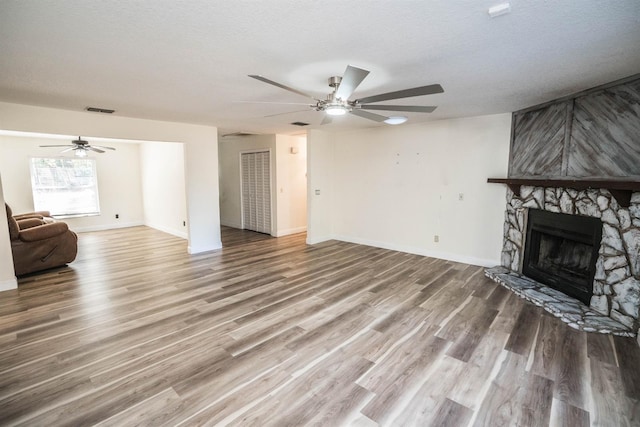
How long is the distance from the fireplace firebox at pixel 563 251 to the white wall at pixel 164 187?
241 inches

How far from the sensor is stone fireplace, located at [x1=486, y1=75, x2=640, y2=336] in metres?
2.82

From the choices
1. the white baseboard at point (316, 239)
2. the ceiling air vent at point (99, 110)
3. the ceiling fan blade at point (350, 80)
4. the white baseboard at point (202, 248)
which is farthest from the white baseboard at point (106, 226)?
the ceiling fan blade at point (350, 80)

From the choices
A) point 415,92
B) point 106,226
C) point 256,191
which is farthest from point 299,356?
point 106,226

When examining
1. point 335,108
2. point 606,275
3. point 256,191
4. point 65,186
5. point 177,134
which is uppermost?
point 177,134

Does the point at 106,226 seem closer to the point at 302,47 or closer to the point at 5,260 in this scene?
the point at 5,260

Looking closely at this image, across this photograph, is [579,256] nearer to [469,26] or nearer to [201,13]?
[469,26]

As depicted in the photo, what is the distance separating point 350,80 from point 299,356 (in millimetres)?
2144

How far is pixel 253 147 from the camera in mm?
7320

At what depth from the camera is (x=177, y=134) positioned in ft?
16.9

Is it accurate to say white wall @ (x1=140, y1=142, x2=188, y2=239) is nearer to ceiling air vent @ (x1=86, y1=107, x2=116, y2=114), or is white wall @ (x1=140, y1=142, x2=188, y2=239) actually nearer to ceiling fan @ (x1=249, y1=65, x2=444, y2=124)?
ceiling air vent @ (x1=86, y1=107, x2=116, y2=114)

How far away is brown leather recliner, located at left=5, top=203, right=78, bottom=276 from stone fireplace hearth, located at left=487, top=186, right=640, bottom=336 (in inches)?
256

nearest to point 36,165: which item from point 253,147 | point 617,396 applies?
point 253,147

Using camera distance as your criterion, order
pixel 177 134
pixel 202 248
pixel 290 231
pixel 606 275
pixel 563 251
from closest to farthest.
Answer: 1. pixel 606 275
2. pixel 563 251
3. pixel 177 134
4. pixel 202 248
5. pixel 290 231

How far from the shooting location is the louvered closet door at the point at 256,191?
7102 mm
